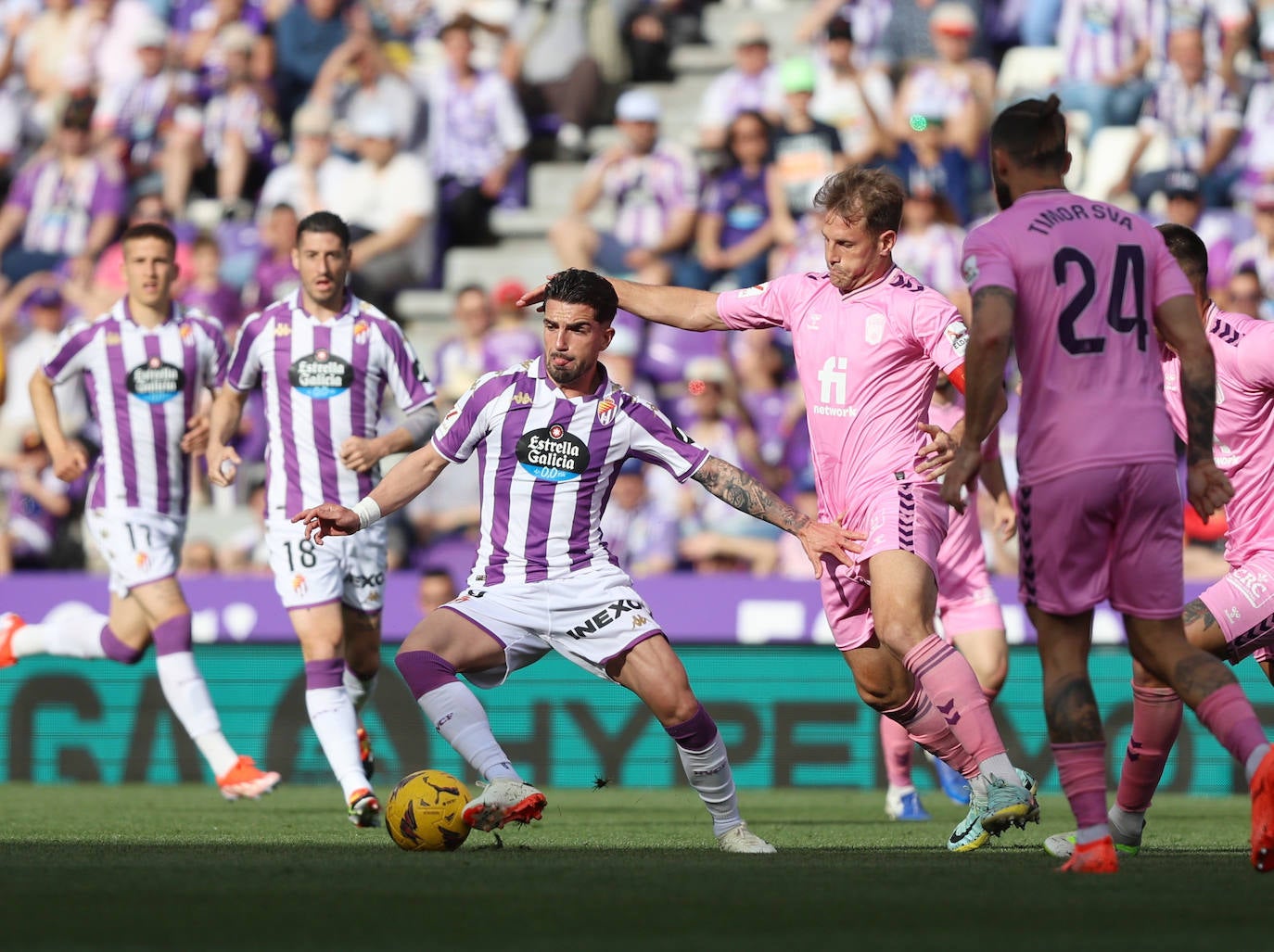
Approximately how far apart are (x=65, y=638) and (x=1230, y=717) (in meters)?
7.09

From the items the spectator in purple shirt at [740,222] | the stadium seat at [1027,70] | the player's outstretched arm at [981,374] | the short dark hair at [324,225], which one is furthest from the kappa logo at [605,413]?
the stadium seat at [1027,70]

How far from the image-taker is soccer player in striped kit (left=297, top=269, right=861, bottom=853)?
781 centimetres

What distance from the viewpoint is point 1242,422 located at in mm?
8320

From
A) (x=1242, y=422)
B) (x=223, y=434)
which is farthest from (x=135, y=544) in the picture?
(x=1242, y=422)

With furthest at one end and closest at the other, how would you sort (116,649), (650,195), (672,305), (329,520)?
(650,195) → (116,649) → (672,305) → (329,520)

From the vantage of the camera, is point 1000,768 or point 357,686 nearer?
point 1000,768

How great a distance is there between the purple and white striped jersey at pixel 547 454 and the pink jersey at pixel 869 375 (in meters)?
0.58

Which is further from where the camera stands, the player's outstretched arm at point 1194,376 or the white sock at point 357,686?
the white sock at point 357,686

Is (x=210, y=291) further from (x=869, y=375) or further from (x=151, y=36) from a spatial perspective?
(x=869, y=375)

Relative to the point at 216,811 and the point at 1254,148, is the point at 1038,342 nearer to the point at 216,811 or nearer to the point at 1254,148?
the point at 216,811

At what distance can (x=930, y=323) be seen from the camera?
25.9ft

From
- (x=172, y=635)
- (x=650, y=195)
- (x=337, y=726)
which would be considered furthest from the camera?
(x=650, y=195)

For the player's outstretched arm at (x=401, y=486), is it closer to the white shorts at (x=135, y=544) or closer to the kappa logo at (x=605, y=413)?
the kappa logo at (x=605, y=413)

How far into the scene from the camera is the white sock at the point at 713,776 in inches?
309
